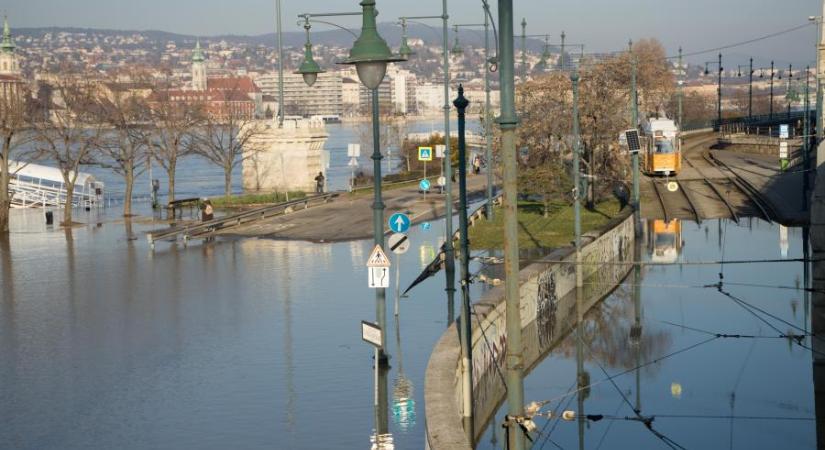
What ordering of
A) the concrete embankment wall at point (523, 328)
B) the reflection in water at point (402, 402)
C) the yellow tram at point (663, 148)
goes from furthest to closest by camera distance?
1. the yellow tram at point (663, 148)
2. the reflection in water at point (402, 402)
3. the concrete embankment wall at point (523, 328)

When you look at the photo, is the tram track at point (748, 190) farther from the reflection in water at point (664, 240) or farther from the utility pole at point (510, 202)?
the utility pole at point (510, 202)

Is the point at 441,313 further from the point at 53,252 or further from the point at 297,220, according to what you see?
the point at 297,220

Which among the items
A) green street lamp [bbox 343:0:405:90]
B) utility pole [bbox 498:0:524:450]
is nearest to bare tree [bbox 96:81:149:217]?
green street lamp [bbox 343:0:405:90]

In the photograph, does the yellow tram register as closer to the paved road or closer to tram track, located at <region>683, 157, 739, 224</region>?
tram track, located at <region>683, 157, 739, 224</region>

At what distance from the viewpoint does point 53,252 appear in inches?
1569

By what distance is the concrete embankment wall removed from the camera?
14547 millimetres

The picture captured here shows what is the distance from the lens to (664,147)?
59688mm

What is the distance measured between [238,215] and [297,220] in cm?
268

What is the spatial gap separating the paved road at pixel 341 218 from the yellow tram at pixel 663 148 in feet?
29.8

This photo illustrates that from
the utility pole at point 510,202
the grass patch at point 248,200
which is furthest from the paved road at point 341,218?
the utility pole at point 510,202

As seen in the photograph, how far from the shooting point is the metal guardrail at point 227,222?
136ft

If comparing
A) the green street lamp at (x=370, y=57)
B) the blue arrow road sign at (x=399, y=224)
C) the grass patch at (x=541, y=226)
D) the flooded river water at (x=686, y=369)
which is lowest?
the flooded river water at (x=686, y=369)

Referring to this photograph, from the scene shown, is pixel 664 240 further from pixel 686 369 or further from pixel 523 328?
pixel 686 369

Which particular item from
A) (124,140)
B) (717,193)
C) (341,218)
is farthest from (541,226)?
(124,140)
